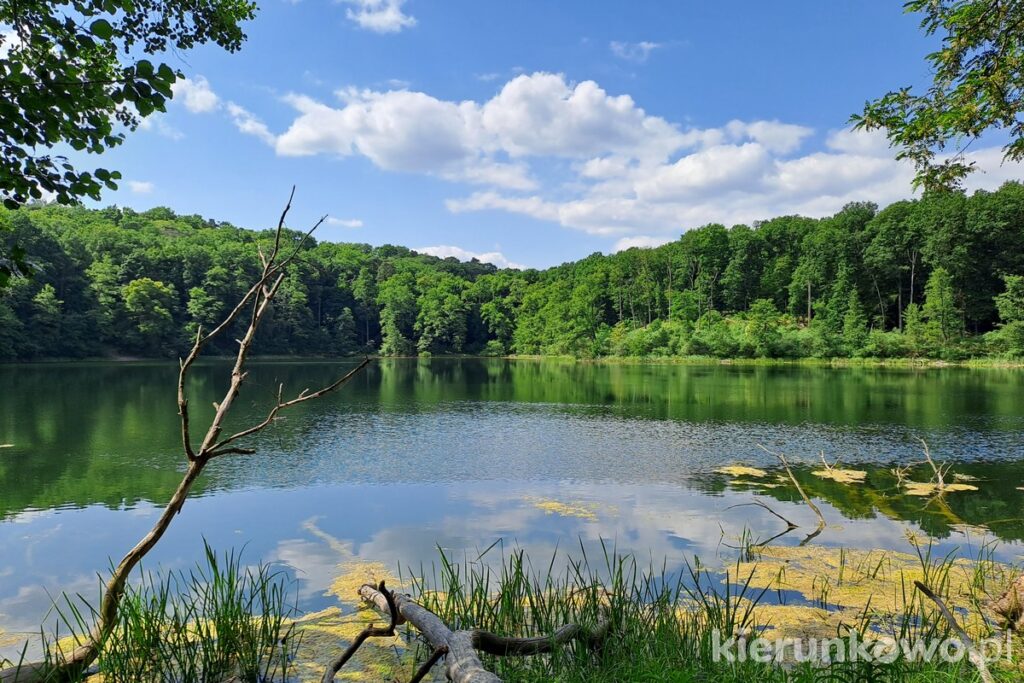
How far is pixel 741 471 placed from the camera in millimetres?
14711

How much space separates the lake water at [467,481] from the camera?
9242mm

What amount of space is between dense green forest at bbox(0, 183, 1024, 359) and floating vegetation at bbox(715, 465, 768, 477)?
163 feet

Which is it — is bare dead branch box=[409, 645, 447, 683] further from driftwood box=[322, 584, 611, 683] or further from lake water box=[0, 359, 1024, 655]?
lake water box=[0, 359, 1024, 655]

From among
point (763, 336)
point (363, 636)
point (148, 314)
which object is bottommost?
point (363, 636)

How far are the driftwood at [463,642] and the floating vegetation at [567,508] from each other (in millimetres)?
6715

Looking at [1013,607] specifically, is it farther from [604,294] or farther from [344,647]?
[604,294]

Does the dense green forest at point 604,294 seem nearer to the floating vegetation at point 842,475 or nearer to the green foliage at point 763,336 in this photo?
the green foliage at point 763,336

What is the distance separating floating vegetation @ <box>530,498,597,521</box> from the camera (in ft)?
36.8

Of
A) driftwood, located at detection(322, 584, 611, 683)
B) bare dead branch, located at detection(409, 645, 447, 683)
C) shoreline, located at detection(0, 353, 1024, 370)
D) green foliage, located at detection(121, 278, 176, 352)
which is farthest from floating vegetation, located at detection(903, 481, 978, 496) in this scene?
green foliage, located at detection(121, 278, 176, 352)

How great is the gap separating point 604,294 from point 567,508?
272 ft

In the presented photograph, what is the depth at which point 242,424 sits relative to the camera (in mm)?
20922

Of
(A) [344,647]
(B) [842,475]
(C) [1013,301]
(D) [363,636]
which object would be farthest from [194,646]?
(C) [1013,301]

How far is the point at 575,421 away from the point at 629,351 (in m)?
→ 54.3

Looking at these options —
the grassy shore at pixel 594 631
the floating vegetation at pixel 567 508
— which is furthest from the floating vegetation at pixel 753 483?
the grassy shore at pixel 594 631
